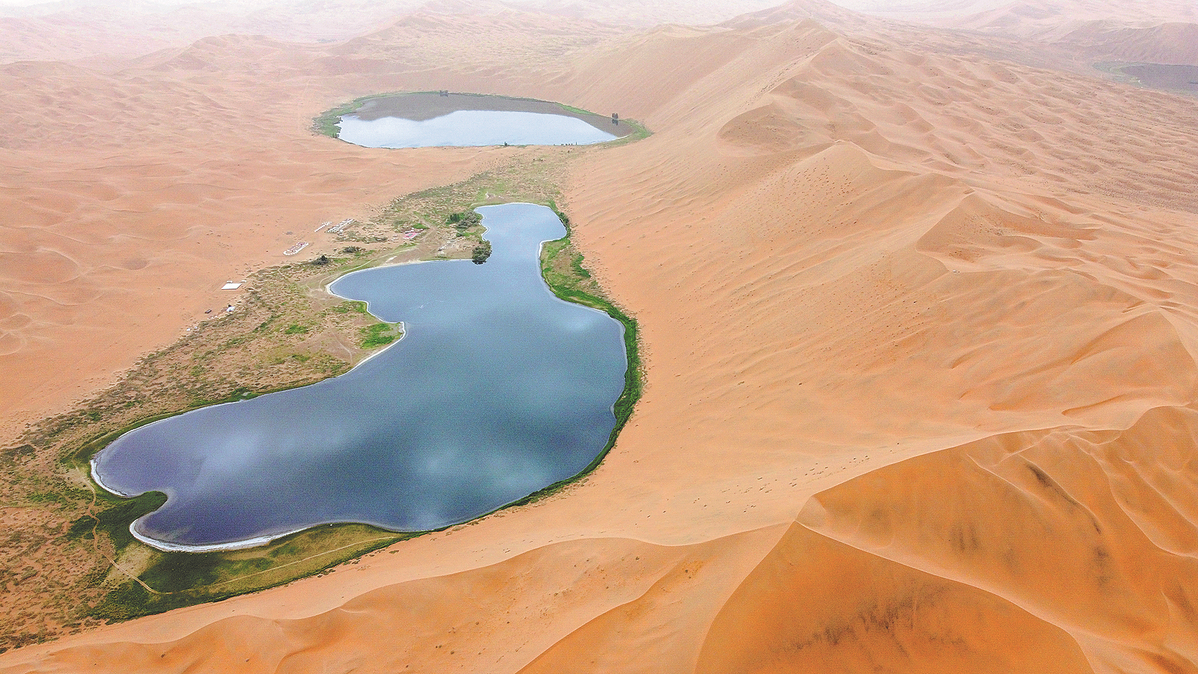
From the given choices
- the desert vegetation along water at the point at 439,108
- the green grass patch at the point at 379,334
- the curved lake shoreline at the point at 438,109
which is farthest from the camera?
the desert vegetation along water at the point at 439,108

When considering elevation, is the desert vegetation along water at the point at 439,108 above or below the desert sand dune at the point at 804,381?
above

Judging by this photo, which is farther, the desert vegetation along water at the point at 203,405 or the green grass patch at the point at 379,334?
the green grass patch at the point at 379,334

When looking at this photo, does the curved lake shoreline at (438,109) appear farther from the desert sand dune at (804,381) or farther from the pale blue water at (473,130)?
the desert sand dune at (804,381)

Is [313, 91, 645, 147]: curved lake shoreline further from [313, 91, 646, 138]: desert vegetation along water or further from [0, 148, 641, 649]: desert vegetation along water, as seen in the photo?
[0, 148, 641, 649]: desert vegetation along water

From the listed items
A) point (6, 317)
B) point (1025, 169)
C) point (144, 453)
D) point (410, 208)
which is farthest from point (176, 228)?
point (1025, 169)

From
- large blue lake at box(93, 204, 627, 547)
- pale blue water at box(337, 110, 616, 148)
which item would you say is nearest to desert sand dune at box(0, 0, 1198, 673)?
large blue lake at box(93, 204, 627, 547)

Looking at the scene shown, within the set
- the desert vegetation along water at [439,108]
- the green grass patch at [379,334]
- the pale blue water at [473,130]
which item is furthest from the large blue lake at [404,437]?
the desert vegetation along water at [439,108]
